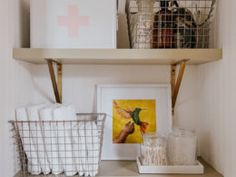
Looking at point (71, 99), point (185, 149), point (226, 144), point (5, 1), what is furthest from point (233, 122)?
point (5, 1)

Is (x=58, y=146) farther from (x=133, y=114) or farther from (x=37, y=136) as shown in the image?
(x=133, y=114)

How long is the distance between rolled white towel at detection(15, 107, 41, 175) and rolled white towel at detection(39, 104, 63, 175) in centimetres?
5

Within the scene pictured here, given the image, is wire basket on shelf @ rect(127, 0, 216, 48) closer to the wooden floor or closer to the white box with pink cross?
the white box with pink cross

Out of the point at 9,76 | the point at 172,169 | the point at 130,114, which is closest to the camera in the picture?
the point at 9,76

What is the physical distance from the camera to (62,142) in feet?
3.77

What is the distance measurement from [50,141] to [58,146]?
37 mm

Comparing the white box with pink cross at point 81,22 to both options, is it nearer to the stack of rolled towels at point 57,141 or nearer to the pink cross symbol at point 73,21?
the pink cross symbol at point 73,21

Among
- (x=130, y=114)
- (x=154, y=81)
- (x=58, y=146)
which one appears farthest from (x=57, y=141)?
(x=154, y=81)

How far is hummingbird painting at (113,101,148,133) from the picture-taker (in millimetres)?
1409

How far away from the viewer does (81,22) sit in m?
1.16

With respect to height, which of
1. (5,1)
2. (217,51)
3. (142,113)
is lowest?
(142,113)

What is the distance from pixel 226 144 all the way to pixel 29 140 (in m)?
0.76

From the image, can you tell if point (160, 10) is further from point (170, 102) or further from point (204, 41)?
point (170, 102)

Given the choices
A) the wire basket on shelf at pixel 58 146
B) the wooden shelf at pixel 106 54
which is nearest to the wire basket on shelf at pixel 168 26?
the wooden shelf at pixel 106 54
